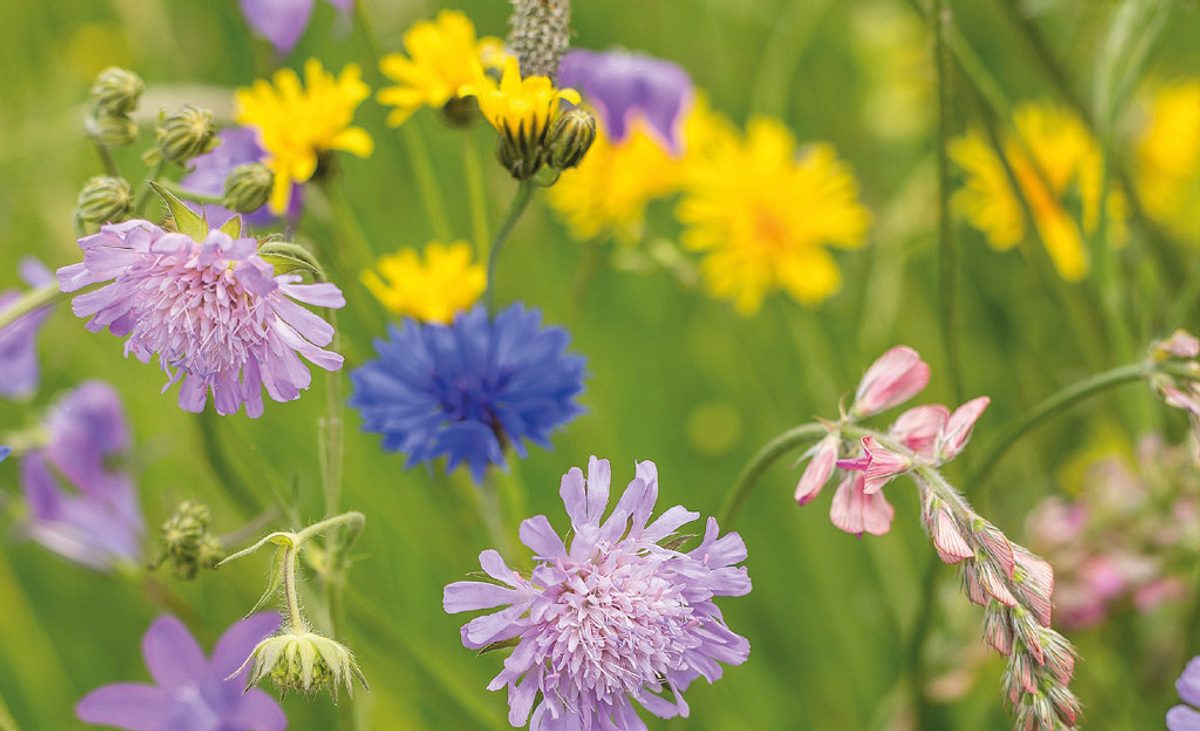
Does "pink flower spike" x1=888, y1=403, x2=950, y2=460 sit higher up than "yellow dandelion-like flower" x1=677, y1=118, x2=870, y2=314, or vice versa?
"yellow dandelion-like flower" x1=677, y1=118, x2=870, y2=314

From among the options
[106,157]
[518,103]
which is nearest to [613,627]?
[518,103]

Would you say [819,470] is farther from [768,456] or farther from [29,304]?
[29,304]

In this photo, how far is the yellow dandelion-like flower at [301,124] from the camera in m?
0.56

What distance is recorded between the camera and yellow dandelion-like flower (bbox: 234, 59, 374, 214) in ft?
1.85

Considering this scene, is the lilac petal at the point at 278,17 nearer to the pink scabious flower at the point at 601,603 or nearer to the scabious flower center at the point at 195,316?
the scabious flower center at the point at 195,316

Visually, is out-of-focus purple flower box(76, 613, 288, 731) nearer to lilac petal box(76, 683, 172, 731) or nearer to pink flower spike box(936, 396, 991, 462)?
lilac petal box(76, 683, 172, 731)

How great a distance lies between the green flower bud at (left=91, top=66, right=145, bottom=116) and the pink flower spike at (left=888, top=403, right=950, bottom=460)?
37 centimetres

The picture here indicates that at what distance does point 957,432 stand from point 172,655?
0.39 m

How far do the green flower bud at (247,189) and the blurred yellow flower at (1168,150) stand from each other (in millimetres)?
809

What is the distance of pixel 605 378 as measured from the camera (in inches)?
40.8

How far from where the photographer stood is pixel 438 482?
2.16 feet

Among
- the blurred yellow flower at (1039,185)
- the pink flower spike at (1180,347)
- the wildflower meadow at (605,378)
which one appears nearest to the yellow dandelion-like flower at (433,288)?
the wildflower meadow at (605,378)

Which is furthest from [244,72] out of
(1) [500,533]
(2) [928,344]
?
(1) [500,533]

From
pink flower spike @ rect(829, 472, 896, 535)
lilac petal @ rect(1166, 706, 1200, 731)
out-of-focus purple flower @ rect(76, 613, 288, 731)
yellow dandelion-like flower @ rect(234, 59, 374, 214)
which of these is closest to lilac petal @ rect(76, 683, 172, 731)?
out-of-focus purple flower @ rect(76, 613, 288, 731)
